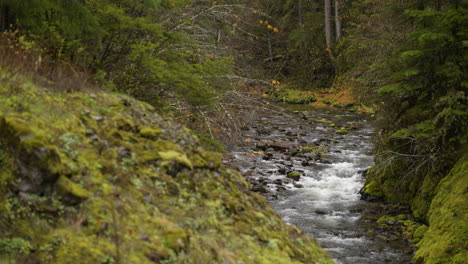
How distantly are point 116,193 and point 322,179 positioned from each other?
1064 centimetres

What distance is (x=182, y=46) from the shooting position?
29.6ft

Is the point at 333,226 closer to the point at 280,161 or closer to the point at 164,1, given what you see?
the point at 280,161

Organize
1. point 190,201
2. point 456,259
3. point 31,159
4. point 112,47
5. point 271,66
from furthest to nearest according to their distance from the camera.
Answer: point 271,66
point 112,47
point 456,259
point 190,201
point 31,159

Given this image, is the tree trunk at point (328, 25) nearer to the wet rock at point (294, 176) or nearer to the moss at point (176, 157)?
the wet rock at point (294, 176)

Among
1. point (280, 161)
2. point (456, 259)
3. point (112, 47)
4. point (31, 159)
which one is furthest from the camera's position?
point (280, 161)

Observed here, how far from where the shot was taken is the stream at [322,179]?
31.7 feet

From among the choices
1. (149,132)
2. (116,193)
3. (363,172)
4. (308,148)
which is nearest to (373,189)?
(363,172)

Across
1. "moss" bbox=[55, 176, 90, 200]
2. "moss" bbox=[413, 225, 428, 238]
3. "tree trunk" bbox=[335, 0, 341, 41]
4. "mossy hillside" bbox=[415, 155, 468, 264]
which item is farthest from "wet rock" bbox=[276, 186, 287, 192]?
"tree trunk" bbox=[335, 0, 341, 41]

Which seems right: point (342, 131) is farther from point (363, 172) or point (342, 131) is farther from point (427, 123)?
point (427, 123)

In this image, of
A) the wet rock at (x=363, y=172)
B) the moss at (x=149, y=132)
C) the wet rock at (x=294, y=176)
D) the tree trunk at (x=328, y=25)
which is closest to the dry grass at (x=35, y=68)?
the moss at (x=149, y=132)

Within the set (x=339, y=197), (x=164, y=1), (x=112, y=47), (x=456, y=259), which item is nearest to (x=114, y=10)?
(x=112, y=47)

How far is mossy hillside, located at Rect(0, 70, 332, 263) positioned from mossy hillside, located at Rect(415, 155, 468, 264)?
257cm

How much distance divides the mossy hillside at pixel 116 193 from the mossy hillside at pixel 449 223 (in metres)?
2.57

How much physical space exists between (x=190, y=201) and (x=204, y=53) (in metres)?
4.83
